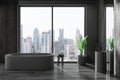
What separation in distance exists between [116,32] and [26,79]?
2.90 m

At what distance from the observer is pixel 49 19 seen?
10.4 metres

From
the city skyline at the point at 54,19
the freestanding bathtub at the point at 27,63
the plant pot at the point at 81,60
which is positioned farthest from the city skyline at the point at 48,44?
the freestanding bathtub at the point at 27,63

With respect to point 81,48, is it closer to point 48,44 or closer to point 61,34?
point 61,34

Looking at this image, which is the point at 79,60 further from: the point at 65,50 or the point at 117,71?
the point at 117,71

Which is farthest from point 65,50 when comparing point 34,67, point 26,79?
point 26,79

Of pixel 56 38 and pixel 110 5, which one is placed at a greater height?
pixel 110 5

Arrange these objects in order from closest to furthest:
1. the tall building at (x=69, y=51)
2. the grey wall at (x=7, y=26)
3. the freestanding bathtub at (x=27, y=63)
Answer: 1. the freestanding bathtub at (x=27, y=63)
2. the grey wall at (x=7, y=26)
3. the tall building at (x=69, y=51)

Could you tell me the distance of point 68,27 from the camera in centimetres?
1045

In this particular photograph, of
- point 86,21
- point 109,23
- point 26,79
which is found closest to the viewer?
point 26,79

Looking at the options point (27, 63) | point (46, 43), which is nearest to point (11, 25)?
point (46, 43)

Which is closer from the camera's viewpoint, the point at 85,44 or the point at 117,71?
the point at 117,71

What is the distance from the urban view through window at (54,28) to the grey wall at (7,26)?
0.39 meters

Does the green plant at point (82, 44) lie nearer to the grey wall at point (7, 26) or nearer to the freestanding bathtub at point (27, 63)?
the freestanding bathtub at point (27, 63)

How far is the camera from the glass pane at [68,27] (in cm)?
1039
